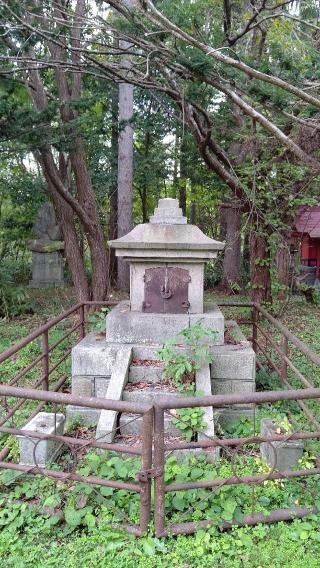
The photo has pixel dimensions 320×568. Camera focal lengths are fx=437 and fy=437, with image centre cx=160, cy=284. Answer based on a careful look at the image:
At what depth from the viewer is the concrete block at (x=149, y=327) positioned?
16.3 ft

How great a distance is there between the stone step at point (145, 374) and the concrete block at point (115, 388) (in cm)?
11

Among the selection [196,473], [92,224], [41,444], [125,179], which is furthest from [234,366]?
[125,179]

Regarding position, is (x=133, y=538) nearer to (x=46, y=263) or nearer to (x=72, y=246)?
(x=72, y=246)

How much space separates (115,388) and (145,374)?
0.47 metres

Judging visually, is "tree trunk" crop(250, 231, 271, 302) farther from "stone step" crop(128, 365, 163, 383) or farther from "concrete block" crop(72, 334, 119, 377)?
"concrete block" crop(72, 334, 119, 377)

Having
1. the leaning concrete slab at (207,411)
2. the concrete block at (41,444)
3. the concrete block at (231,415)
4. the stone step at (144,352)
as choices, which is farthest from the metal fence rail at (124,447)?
the stone step at (144,352)

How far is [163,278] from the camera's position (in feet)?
16.8

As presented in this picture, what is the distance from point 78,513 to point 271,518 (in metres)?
1.30

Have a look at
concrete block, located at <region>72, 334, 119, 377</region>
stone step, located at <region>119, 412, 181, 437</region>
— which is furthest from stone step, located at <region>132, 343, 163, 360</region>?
stone step, located at <region>119, 412, 181, 437</region>

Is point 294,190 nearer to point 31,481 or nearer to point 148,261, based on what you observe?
point 148,261

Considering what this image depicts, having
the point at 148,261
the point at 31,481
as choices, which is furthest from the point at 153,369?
the point at 31,481

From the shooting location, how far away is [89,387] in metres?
4.72

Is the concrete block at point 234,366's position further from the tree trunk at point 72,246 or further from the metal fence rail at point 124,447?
the tree trunk at point 72,246

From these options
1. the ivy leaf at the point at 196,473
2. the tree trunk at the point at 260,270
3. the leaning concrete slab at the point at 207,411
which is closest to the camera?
the ivy leaf at the point at 196,473
